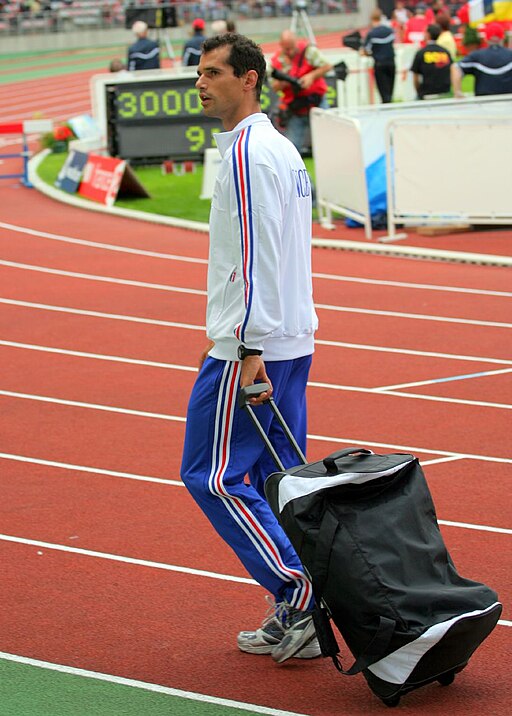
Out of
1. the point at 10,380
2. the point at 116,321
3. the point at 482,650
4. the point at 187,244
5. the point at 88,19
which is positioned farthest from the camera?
the point at 88,19

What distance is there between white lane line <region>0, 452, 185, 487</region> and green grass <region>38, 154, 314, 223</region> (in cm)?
858

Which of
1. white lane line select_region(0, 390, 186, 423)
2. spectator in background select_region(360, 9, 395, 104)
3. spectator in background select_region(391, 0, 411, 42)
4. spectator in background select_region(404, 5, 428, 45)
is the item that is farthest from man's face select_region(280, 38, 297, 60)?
spectator in background select_region(391, 0, 411, 42)

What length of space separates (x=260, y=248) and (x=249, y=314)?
211 millimetres

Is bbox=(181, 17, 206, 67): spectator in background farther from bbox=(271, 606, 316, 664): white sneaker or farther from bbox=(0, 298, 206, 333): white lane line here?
bbox=(271, 606, 316, 664): white sneaker

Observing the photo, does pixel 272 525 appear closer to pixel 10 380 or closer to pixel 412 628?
pixel 412 628

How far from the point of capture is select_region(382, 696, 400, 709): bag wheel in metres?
3.96

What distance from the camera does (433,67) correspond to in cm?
2117

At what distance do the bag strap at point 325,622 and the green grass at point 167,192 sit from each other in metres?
11.6

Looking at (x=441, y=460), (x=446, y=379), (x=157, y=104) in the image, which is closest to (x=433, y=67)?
(x=157, y=104)

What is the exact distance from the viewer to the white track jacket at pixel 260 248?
13.2 ft

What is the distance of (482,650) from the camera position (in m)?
4.45

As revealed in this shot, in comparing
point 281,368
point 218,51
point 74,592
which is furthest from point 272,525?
point 218,51

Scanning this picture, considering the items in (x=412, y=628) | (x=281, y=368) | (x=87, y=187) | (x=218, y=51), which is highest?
(x=218, y=51)

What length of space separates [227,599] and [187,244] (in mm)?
9169
